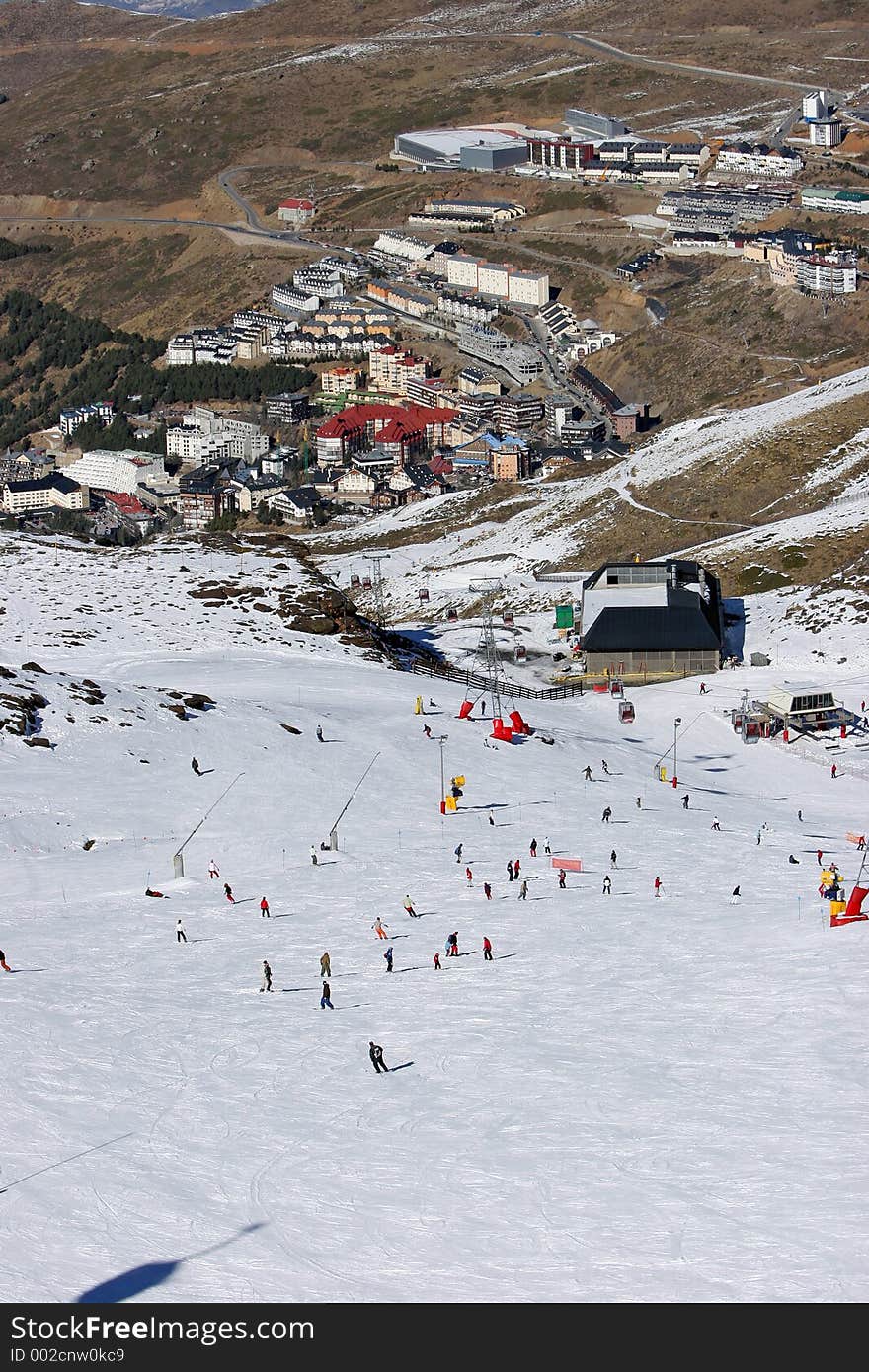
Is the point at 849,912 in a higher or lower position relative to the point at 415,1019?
lower

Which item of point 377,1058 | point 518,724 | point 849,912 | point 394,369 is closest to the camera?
point 377,1058

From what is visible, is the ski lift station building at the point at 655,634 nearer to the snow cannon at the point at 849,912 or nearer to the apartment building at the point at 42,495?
the snow cannon at the point at 849,912

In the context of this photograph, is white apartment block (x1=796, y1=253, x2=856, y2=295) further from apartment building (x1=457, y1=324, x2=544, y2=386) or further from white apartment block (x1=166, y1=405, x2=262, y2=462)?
white apartment block (x1=166, y1=405, x2=262, y2=462)

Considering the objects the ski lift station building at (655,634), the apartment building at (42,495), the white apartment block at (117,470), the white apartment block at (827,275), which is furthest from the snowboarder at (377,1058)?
the white apartment block at (117,470)

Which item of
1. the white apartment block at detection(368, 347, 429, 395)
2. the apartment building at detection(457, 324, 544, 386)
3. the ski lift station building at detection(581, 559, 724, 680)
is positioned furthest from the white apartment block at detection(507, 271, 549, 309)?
the ski lift station building at detection(581, 559, 724, 680)

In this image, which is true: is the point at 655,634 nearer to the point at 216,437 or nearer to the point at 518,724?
the point at 518,724

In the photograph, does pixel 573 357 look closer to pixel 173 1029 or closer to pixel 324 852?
pixel 324 852

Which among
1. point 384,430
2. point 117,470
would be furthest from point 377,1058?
point 117,470
